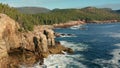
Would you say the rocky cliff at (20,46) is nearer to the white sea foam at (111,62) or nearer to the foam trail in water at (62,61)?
the foam trail in water at (62,61)

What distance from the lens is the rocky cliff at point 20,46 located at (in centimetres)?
6988

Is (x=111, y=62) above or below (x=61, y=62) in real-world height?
below

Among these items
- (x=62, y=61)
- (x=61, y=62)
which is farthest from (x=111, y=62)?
(x=61, y=62)

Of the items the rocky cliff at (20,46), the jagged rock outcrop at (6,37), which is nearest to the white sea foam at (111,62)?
the rocky cliff at (20,46)

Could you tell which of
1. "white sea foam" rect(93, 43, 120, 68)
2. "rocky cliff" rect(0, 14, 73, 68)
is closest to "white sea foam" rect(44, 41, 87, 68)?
"rocky cliff" rect(0, 14, 73, 68)

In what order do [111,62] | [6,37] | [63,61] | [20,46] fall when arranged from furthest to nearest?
[20,46]
[63,61]
[111,62]
[6,37]

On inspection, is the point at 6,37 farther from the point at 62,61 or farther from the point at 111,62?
the point at 111,62

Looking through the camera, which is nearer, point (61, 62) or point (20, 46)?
point (61, 62)

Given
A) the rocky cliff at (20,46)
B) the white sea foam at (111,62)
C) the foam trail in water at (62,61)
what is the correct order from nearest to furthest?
the rocky cliff at (20,46), the foam trail in water at (62,61), the white sea foam at (111,62)

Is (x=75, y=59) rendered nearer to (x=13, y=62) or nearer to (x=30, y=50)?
(x=30, y=50)

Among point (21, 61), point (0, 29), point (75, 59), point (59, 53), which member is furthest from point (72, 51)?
point (0, 29)

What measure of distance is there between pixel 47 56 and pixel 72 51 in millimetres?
13759

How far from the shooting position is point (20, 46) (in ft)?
269

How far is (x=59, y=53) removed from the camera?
292 ft
